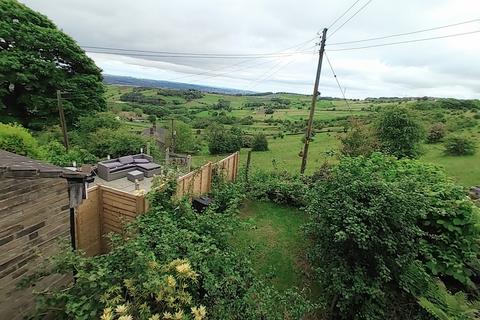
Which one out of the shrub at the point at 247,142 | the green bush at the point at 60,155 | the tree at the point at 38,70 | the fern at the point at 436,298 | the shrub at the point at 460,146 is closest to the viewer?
the fern at the point at 436,298

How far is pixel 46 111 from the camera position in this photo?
18750 mm

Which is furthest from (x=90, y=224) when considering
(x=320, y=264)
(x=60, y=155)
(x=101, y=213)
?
(x=60, y=155)

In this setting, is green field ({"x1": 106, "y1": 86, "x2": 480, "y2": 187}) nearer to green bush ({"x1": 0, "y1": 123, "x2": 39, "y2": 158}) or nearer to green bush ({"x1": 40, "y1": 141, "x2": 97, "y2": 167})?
green bush ({"x1": 40, "y1": 141, "x2": 97, "y2": 167})

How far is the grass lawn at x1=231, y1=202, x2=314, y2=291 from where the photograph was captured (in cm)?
647

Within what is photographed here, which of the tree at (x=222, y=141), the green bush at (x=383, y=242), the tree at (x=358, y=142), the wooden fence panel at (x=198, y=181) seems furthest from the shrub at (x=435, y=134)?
the wooden fence panel at (x=198, y=181)

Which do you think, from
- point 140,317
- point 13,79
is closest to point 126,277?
point 140,317

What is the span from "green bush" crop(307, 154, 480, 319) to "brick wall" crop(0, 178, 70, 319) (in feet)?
14.4

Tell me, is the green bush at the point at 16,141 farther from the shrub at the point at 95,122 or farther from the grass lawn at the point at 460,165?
the grass lawn at the point at 460,165

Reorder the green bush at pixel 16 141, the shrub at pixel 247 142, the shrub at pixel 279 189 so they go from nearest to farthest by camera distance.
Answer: the green bush at pixel 16 141
the shrub at pixel 279 189
the shrub at pixel 247 142

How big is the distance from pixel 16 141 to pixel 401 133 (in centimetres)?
2259

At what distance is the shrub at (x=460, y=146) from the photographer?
24.5m

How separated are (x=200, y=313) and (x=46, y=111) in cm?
2114

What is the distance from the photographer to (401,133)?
66.3ft

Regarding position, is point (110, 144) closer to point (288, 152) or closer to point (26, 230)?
point (26, 230)
